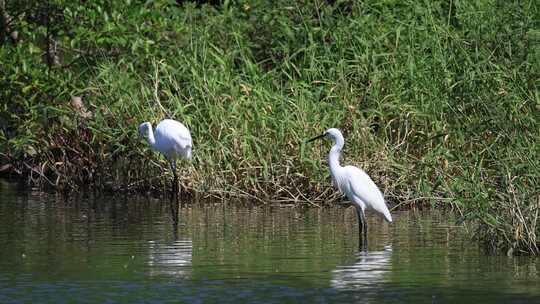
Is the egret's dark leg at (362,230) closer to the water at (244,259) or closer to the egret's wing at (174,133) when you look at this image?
the water at (244,259)

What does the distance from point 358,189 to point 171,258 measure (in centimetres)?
247

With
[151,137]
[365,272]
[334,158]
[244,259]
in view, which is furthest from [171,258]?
[151,137]

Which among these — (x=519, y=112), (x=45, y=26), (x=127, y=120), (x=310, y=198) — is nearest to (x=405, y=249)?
(x=519, y=112)

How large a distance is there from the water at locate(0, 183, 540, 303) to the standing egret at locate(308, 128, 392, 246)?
222mm

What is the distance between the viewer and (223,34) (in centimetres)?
1888

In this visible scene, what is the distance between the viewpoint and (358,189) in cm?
1388

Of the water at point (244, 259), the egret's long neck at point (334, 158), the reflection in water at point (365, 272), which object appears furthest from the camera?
the egret's long neck at point (334, 158)

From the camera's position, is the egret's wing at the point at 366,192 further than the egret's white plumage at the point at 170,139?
No

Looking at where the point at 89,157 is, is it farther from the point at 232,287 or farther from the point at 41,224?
the point at 232,287

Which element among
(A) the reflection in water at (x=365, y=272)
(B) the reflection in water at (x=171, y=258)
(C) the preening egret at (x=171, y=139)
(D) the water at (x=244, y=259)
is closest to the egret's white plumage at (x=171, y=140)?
(C) the preening egret at (x=171, y=139)

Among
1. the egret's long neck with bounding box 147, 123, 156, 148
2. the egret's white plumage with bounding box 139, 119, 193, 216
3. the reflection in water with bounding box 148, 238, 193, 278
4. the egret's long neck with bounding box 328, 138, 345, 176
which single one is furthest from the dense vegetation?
the reflection in water with bounding box 148, 238, 193, 278

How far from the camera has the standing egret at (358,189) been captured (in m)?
13.7

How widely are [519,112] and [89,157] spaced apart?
6757mm

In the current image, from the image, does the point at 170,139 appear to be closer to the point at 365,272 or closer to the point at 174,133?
the point at 174,133
